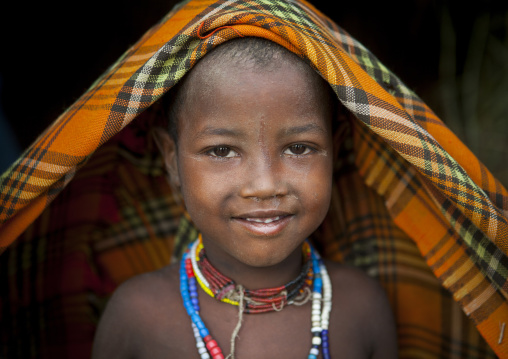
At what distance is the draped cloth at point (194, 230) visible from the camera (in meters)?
1.10

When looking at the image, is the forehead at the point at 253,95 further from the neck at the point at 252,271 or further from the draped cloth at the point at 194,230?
the neck at the point at 252,271

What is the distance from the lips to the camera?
1.20m

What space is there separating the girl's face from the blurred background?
1.37 metres

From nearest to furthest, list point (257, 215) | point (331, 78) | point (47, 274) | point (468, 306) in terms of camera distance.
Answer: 1. point (331, 78)
2. point (257, 215)
3. point (468, 306)
4. point (47, 274)

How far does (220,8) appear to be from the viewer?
115 centimetres

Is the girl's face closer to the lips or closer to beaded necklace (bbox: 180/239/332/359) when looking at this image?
the lips

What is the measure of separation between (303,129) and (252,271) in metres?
0.46

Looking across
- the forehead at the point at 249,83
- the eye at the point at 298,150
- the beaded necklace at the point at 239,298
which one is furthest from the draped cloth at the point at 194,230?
the beaded necklace at the point at 239,298

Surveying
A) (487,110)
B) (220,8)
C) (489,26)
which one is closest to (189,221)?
(220,8)

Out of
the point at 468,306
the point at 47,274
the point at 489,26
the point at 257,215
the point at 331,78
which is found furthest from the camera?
the point at 489,26

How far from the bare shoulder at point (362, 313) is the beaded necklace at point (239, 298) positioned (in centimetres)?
4

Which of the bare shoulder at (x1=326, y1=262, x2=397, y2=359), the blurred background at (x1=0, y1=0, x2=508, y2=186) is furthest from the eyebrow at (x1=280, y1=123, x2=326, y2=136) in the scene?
the blurred background at (x1=0, y1=0, x2=508, y2=186)

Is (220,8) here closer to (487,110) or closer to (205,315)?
(205,315)

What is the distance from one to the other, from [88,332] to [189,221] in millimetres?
553
